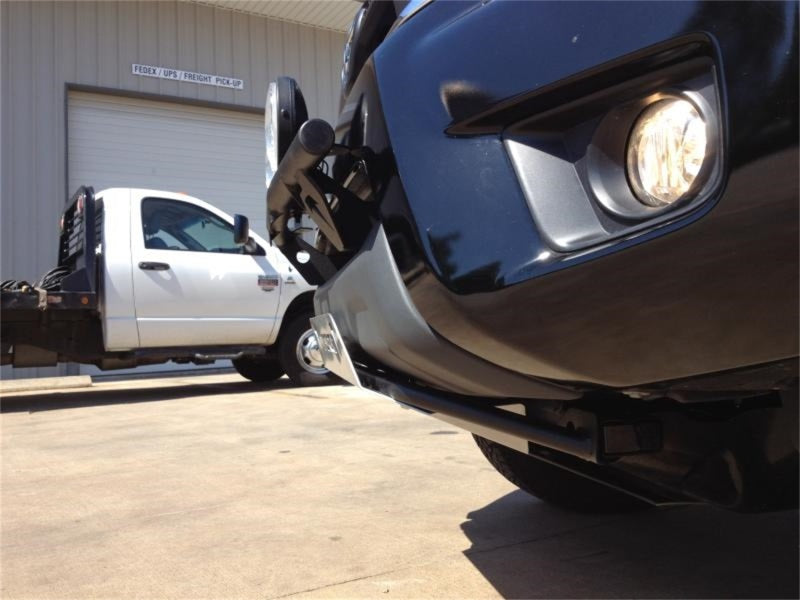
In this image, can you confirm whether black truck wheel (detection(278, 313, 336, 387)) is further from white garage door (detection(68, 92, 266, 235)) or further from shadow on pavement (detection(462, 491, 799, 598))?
white garage door (detection(68, 92, 266, 235))

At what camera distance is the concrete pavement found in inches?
74.3

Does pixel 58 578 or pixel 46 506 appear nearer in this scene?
pixel 58 578

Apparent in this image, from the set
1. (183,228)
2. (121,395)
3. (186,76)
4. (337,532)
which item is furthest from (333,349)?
(186,76)

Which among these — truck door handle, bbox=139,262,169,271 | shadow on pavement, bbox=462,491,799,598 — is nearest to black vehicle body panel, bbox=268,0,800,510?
shadow on pavement, bbox=462,491,799,598

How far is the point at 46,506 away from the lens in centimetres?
275

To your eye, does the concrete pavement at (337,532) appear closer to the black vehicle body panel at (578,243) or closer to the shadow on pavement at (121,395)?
the black vehicle body panel at (578,243)

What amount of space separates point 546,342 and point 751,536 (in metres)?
1.52

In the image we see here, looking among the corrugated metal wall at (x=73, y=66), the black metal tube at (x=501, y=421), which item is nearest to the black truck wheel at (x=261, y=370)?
the corrugated metal wall at (x=73, y=66)

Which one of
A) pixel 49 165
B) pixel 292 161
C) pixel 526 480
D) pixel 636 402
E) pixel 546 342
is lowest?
pixel 526 480

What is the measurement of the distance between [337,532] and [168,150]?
370 inches

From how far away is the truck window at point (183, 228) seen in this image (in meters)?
6.16

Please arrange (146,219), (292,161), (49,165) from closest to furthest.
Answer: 1. (292,161)
2. (146,219)
3. (49,165)

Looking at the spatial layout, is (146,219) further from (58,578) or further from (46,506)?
(58,578)

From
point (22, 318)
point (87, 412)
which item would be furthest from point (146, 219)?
point (87, 412)
